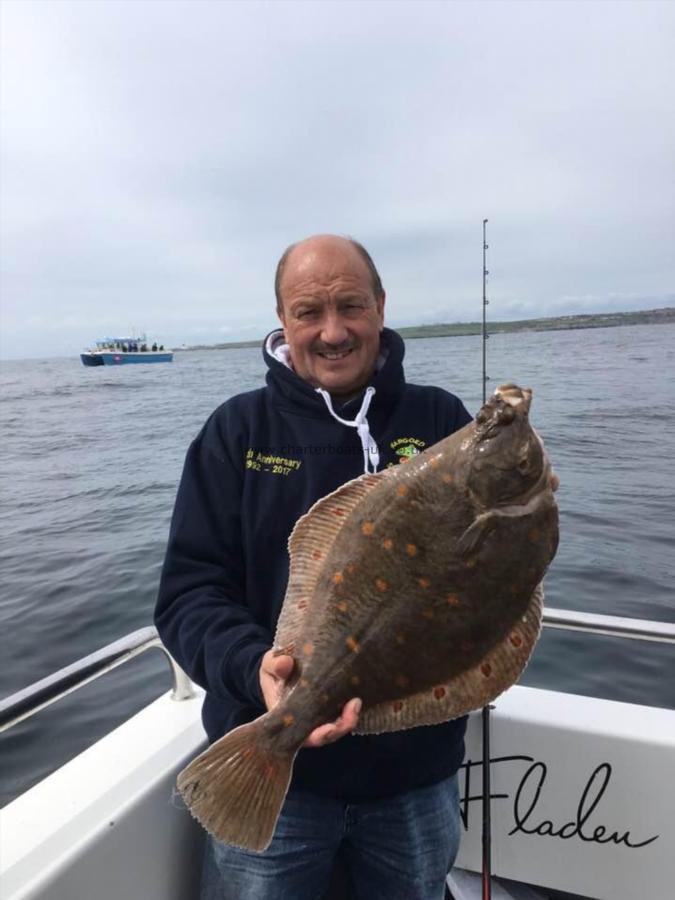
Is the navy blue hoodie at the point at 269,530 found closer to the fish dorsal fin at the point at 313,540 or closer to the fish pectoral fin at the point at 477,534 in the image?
the fish dorsal fin at the point at 313,540

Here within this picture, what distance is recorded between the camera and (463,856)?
3223 mm

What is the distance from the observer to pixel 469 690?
6.30 feet

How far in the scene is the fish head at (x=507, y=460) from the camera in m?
1.81

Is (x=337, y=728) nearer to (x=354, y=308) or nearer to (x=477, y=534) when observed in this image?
(x=477, y=534)

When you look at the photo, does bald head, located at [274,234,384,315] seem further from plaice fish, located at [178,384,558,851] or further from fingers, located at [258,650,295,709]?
fingers, located at [258,650,295,709]

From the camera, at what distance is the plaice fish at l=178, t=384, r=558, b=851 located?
181 centimetres

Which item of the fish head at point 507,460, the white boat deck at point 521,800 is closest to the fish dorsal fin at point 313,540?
the fish head at point 507,460

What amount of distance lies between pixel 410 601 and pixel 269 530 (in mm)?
731

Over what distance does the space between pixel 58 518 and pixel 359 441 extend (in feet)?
37.9

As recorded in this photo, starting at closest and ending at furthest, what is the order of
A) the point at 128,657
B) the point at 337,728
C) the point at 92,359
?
1. the point at 337,728
2. the point at 128,657
3. the point at 92,359

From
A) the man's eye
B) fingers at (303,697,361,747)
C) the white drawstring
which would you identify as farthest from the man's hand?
the man's eye

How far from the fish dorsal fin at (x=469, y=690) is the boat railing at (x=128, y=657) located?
938mm

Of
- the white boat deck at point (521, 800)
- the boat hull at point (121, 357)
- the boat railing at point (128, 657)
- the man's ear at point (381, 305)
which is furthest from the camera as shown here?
the boat hull at point (121, 357)

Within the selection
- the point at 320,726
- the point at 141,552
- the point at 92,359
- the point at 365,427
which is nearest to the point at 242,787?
the point at 320,726
